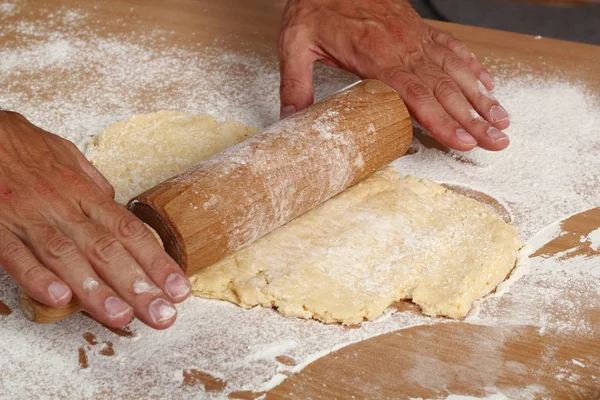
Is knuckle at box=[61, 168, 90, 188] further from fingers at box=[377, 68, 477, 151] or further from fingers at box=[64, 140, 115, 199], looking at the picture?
fingers at box=[377, 68, 477, 151]

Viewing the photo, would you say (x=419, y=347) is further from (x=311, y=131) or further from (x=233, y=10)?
(x=233, y=10)

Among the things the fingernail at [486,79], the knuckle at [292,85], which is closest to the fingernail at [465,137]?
the fingernail at [486,79]

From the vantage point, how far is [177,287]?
1396 millimetres

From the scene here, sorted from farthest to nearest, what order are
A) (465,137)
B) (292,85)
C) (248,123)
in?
(248,123) < (292,85) < (465,137)

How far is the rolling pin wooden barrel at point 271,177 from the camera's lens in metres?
1.53

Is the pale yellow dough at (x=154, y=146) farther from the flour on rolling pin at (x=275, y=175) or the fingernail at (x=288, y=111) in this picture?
the flour on rolling pin at (x=275, y=175)

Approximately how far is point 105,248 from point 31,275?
5.8 inches

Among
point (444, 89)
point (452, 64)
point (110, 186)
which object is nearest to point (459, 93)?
point (444, 89)

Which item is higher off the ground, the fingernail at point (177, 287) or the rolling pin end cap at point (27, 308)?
the fingernail at point (177, 287)

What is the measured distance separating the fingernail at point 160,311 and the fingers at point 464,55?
1.43 m

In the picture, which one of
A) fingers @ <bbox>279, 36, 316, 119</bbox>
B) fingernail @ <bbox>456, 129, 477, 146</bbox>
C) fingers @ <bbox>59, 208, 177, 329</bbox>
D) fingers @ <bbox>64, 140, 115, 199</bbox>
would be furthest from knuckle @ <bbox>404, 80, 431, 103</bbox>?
fingers @ <bbox>59, 208, 177, 329</bbox>

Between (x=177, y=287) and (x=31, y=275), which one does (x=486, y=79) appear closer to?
(x=177, y=287)

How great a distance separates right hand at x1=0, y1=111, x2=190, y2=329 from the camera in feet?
4.43

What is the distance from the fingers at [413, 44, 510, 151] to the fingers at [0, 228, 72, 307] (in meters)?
1.25
